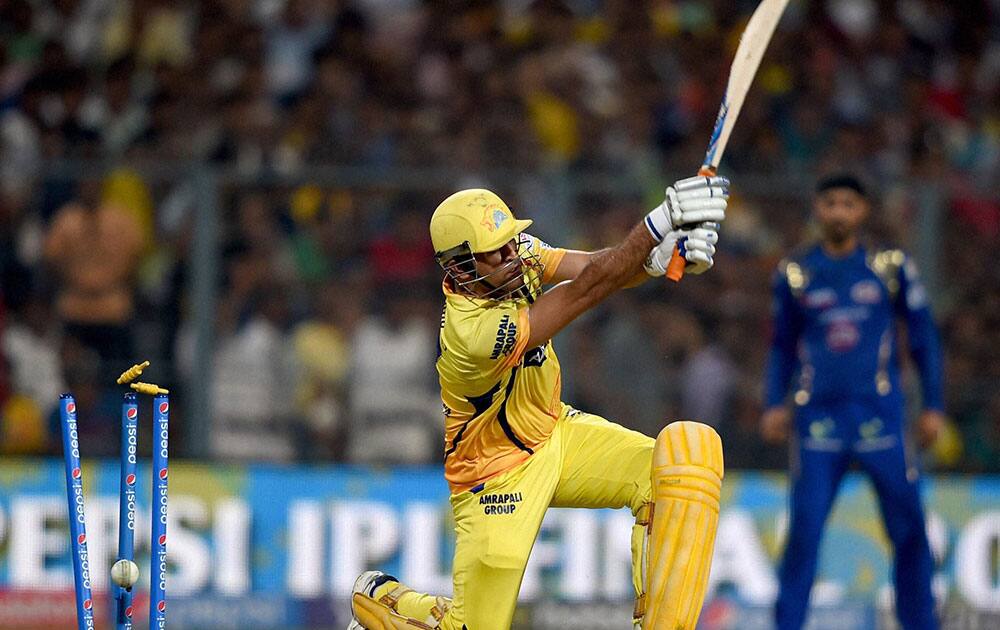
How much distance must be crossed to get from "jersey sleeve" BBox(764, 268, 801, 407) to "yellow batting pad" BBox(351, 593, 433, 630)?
293cm

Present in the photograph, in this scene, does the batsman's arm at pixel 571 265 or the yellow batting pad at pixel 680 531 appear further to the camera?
the batsman's arm at pixel 571 265

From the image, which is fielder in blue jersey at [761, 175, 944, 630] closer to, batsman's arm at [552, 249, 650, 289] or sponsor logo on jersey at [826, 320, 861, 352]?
sponsor logo on jersey at [826, 320, 861, 352]

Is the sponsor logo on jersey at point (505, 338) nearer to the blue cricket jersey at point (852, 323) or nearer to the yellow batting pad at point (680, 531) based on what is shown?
the yellow batting pad at point (680, 531)

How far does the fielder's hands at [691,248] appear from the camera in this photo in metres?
6.01

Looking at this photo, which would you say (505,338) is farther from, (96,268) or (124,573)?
(96,268)

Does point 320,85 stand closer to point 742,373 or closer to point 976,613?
point 742,373

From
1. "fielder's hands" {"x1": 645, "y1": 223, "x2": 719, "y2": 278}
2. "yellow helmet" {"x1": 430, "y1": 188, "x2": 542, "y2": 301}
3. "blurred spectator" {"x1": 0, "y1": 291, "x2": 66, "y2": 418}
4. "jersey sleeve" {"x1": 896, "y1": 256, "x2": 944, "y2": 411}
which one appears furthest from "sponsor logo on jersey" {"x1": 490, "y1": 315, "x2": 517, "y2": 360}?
"blurred spectator" {"x1": 0, "y1": 291, "x2": 66, "y2": 418}

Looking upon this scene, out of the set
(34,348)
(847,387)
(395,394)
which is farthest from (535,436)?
(34,348)

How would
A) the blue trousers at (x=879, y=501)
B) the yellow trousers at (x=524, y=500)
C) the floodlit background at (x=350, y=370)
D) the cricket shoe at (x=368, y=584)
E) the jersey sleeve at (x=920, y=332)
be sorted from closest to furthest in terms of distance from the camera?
the yellow trousers at (x=524, y=500)
the cricket shoe at (x=368, y=584)
the blue trousers at (x=879, y=501)
the jersey sleeve at (x=920, y=332)
the floodlit background at (x=350, y=370)

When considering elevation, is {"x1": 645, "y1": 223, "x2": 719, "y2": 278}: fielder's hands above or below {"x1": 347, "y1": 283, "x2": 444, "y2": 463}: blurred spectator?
above

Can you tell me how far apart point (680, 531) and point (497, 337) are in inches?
38.0

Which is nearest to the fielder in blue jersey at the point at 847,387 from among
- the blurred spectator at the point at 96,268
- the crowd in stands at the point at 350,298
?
the crowd in stands at the point at 350,298

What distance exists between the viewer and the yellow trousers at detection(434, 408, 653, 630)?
→ 6.44 metres

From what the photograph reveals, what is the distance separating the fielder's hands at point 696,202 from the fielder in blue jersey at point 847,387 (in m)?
2.87
